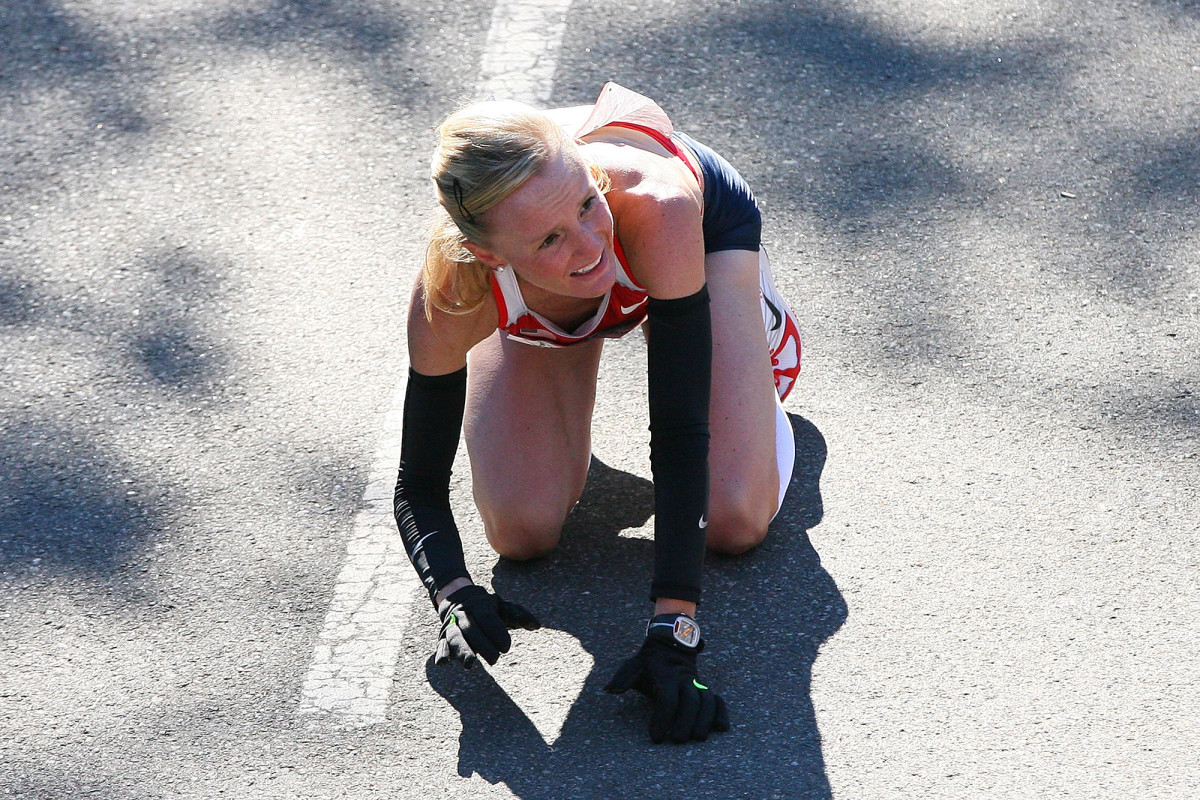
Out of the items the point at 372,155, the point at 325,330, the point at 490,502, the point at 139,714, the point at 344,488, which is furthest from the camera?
the point at 372,155

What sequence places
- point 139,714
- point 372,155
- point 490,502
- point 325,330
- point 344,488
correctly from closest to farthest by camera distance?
point 139,714
point 490,502
point 344,488
point 325,330
point 372,155

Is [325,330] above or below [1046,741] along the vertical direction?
below

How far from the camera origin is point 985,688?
250 cm

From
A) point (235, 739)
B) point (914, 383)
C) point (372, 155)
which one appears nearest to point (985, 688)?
point (914, 383)

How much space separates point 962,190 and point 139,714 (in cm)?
266

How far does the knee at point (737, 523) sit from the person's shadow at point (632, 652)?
0.14 ft

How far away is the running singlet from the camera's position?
264cm

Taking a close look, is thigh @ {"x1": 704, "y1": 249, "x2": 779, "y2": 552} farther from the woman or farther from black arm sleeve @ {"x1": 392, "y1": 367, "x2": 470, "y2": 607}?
black arm sleeve @ {"x1": 392, "y1": 367, "x2": 470, "y2": 607}

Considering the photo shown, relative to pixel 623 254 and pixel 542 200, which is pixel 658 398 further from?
pixel 542 200

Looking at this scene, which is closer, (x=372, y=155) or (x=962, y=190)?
(x=962, y=190)

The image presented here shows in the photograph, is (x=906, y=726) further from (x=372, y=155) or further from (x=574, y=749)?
(x=372, y=155)

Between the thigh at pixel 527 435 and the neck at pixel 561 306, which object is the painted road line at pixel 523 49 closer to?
the thigh at pixel 527 435

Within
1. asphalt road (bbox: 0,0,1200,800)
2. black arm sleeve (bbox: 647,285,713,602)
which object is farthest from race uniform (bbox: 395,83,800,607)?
asphalt road (bbox: 0,0,1200,800)

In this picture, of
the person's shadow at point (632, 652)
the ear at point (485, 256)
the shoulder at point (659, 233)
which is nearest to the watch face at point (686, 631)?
the person's shadow at point (632, 652)
